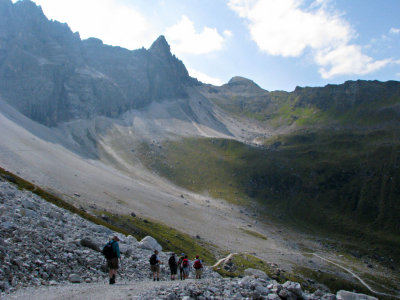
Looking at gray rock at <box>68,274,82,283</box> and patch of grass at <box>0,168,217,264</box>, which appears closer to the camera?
gray rock at <box>68,274,82,283</box>

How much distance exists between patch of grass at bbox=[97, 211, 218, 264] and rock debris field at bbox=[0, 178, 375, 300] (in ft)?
143

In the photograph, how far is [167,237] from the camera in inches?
3319

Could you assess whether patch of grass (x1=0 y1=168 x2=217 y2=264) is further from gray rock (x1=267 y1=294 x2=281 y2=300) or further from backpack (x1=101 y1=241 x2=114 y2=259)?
gray rock (x1=267 y1=294 x2=281 y2=300)

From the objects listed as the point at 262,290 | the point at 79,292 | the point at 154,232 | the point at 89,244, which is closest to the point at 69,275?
the point at 79,292

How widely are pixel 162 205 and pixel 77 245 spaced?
3985 inches

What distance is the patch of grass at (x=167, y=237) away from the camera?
2945 inches

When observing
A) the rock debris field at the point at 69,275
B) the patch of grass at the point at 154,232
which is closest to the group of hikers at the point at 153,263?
the rock debris field at the point at 69,275

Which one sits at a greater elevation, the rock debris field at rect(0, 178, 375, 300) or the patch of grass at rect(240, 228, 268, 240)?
the rock debris field at rect(0, 178, 375, 300)

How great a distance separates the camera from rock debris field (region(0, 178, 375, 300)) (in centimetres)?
1862

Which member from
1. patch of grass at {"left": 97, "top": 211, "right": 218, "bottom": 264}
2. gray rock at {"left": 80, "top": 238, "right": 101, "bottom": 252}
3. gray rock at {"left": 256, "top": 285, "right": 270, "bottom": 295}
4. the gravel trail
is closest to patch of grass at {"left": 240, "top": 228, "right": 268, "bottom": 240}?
patch of grass at {"left": 97, "top": 211, "right": 218, "bottom": 264}

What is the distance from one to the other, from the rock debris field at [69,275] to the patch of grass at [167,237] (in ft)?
143

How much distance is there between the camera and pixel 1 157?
122 m

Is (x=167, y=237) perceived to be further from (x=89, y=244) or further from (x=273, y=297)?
(x=273, y=297)

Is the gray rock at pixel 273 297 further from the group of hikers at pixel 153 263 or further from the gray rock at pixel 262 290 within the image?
the group of hikers at pixel 153 263
